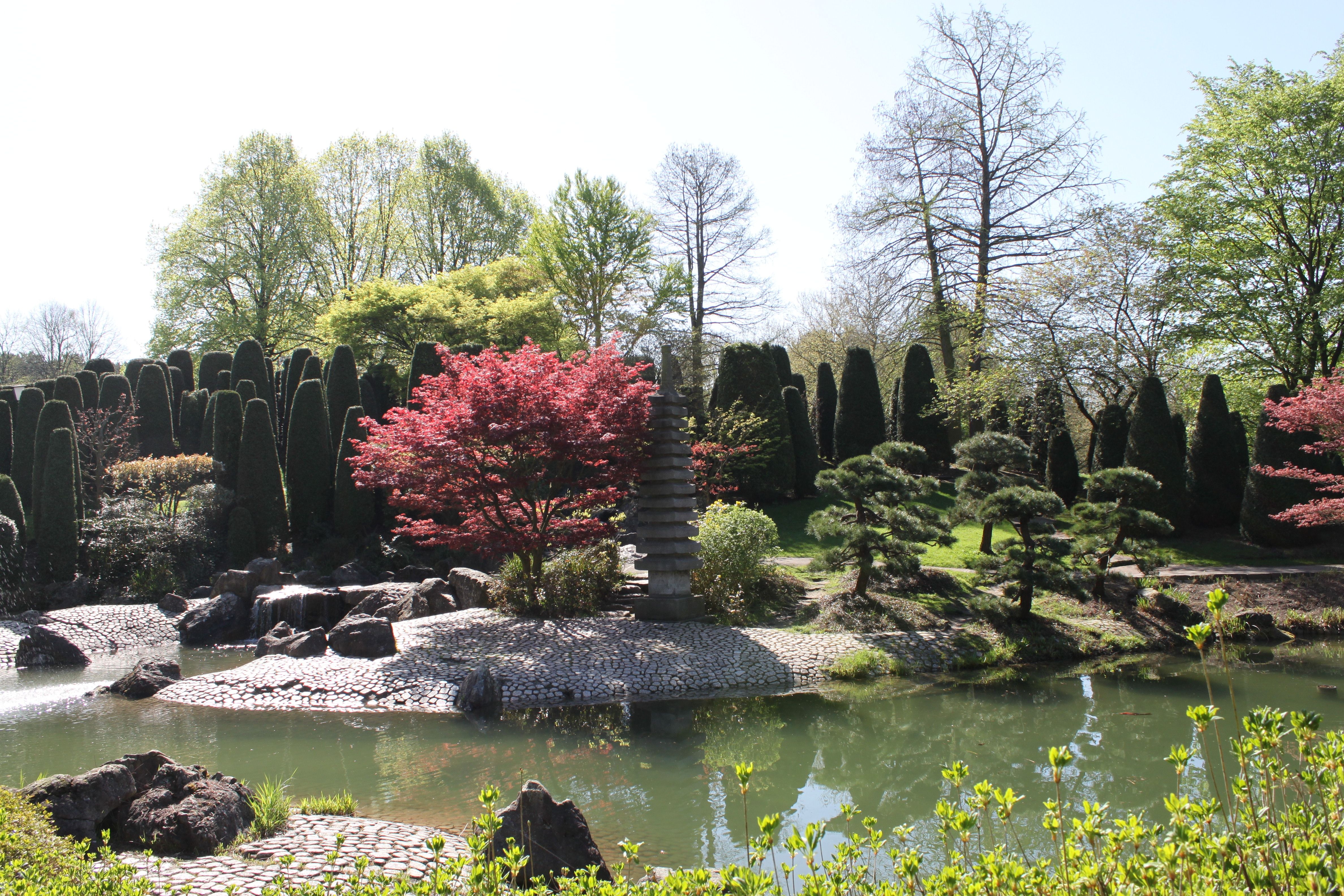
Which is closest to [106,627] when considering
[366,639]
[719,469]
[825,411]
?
[366,639]

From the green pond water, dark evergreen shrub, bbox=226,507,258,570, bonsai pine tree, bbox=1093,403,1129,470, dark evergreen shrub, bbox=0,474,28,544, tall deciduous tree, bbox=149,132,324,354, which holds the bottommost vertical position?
the green pond water

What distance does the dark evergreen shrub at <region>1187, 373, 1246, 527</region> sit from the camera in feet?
54.7

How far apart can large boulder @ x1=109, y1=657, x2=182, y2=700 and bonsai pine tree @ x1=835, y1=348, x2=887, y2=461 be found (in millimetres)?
15746

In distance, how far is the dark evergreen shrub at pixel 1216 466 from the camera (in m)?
16.7

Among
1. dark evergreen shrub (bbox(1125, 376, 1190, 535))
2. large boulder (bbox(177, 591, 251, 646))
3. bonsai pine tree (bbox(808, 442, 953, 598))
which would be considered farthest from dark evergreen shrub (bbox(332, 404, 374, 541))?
dark evergreen shrub (bbox(1125, 376, 1190, 535))

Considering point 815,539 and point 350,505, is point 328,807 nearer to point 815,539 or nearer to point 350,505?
point 815,539

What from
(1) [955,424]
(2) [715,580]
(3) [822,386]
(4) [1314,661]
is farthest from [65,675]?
(1) [955,424]

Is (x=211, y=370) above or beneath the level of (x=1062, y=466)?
above

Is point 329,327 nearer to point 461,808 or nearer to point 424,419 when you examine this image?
point 424,419

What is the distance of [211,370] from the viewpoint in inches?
918

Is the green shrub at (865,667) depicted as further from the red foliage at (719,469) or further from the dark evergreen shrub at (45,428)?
the dark evergreen shrub at (45,428)

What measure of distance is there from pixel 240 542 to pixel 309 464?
2.45 metres

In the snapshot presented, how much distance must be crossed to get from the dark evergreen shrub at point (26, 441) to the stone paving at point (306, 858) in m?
16.7

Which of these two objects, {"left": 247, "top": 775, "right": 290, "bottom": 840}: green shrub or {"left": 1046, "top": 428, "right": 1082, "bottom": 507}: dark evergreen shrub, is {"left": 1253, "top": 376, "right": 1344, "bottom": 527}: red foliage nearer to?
{"left": 1046, "top": 428, "right": 1082, "bottom": 507}: dark evergreen shrub
